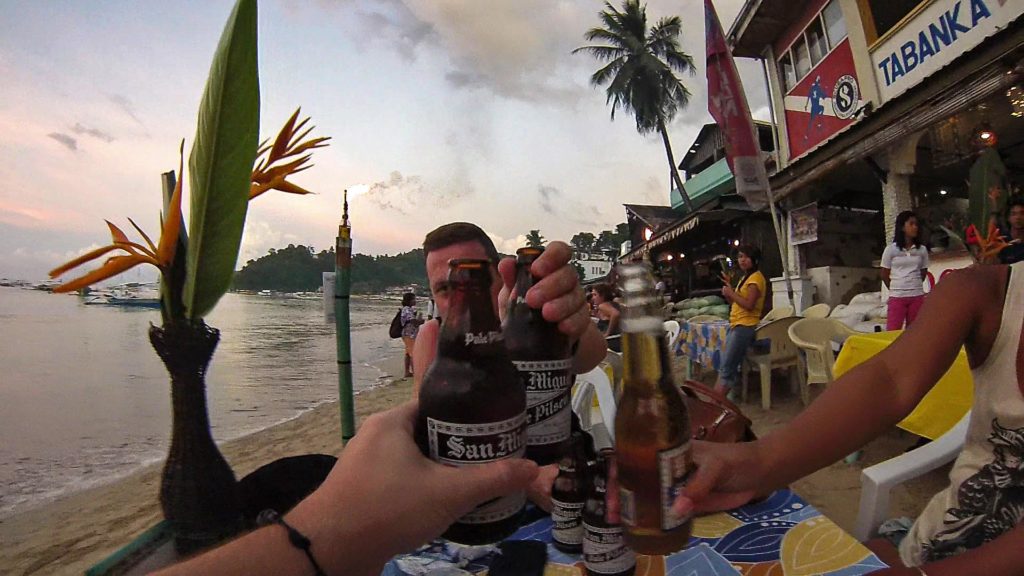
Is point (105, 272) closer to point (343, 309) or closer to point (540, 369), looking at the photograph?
point (540, 369)

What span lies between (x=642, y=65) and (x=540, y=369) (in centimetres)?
2705

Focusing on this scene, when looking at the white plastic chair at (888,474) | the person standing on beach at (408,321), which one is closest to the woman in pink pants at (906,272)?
the white plastic chair at (888,474)

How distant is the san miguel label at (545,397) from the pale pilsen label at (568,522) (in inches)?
10.5

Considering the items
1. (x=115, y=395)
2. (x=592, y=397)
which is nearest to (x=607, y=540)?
(x=592, y=397)

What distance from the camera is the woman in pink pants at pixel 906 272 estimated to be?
15.4ft

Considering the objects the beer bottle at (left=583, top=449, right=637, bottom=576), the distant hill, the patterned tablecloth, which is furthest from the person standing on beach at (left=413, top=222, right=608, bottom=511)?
the distant hill

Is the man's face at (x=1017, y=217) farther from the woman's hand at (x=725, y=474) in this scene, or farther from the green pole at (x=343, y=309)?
the green pole at (x=343, y=309)

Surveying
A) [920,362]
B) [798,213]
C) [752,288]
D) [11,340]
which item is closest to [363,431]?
[920,362]

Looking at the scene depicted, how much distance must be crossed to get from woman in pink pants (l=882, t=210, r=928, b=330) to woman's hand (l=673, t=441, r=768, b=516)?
487 cm

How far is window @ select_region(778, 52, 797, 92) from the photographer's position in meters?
9.92

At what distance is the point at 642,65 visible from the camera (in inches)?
963

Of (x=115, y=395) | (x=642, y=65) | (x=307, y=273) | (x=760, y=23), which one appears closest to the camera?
(x=760, y=23)

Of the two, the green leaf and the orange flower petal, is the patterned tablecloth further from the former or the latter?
the orange flower petal

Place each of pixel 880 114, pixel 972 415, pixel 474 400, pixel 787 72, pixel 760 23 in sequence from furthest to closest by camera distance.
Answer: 1. pixel 787 72
2. pixel 760 23
3. pixel 880 114
4. pixel 972 415
5. pixel 474 400
